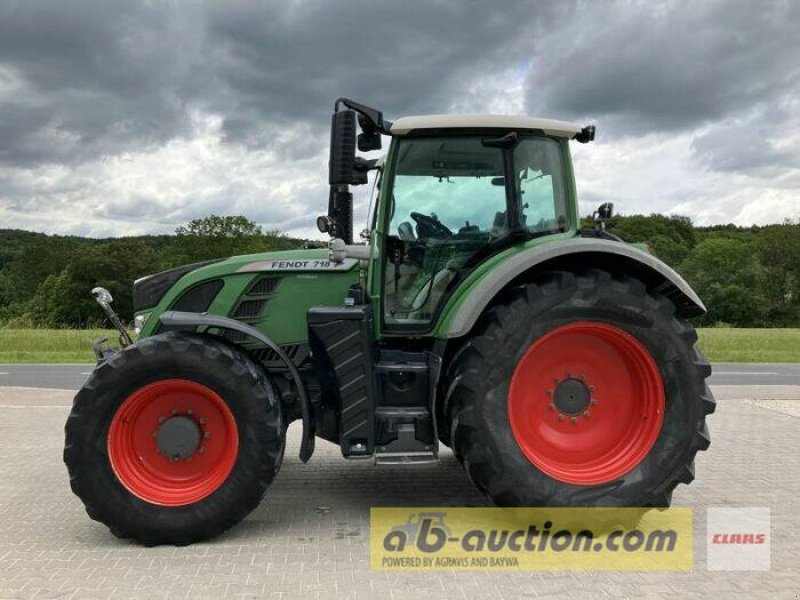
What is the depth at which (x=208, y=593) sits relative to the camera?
3.14m

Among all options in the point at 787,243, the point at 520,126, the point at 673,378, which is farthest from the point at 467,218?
the point at 787,243

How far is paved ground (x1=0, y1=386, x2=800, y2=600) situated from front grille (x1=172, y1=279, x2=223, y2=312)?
4.55 ft

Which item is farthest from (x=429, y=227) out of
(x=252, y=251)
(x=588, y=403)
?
(x=252, y=251)

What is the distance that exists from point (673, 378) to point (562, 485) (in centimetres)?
89

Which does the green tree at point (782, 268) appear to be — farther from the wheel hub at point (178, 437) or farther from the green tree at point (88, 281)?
the wheel hub at point (178, 437)

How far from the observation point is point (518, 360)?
3850 millimetres

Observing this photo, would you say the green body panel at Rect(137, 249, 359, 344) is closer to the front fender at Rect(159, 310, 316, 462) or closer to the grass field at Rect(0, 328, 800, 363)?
the front fender at Rect(159, 310, 316, 462)

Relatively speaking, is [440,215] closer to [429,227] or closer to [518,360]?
[429,227]

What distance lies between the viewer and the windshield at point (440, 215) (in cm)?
427

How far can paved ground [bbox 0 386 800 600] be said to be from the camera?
126 inches

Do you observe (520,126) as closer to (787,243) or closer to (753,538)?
(753,538)

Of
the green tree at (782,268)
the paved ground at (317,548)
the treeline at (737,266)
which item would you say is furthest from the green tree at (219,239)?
the paved ground at (317,548)

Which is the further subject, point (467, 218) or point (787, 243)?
point (787, 243)

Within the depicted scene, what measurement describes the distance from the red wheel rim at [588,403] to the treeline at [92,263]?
113ft
